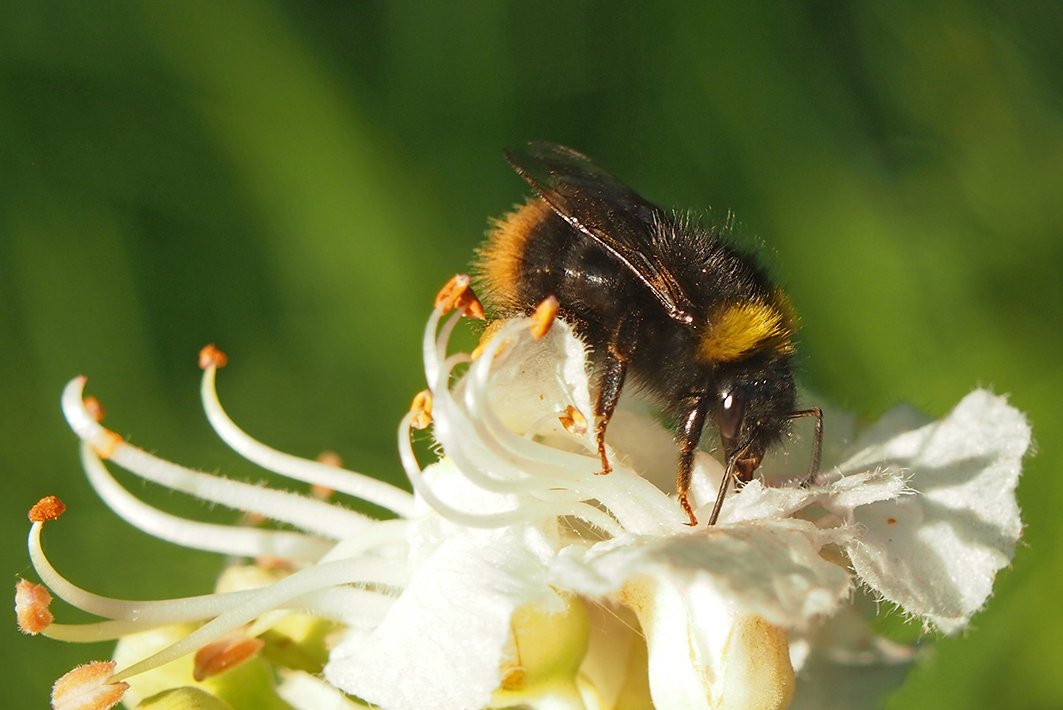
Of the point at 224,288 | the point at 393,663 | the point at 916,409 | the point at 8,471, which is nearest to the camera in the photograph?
the point at 393,663

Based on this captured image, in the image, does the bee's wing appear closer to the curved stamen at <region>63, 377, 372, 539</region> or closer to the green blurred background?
the curved stamen at <region>63, 377, 372, 539</region>

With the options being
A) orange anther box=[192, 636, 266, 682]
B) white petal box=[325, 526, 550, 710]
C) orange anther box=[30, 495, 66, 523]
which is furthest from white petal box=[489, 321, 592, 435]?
orange anther box=[30, 495, 66, 523]

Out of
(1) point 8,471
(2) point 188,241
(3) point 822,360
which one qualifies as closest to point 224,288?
(2) point 188,241

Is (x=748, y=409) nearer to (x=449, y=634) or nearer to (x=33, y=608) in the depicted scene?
(x=449, y=634)

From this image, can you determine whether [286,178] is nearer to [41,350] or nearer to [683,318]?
[41,350]

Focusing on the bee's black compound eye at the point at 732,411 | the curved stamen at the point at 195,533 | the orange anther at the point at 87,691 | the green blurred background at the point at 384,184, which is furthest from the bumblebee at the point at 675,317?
the green blurred background at the point at 384,184

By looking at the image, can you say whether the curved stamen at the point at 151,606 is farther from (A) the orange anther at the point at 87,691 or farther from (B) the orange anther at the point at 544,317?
(B) the orange anther at the point at 544,317

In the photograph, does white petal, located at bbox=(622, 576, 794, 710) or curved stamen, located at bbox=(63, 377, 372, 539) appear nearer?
white petal, located at bbox=(622, 576, 794, 710)
